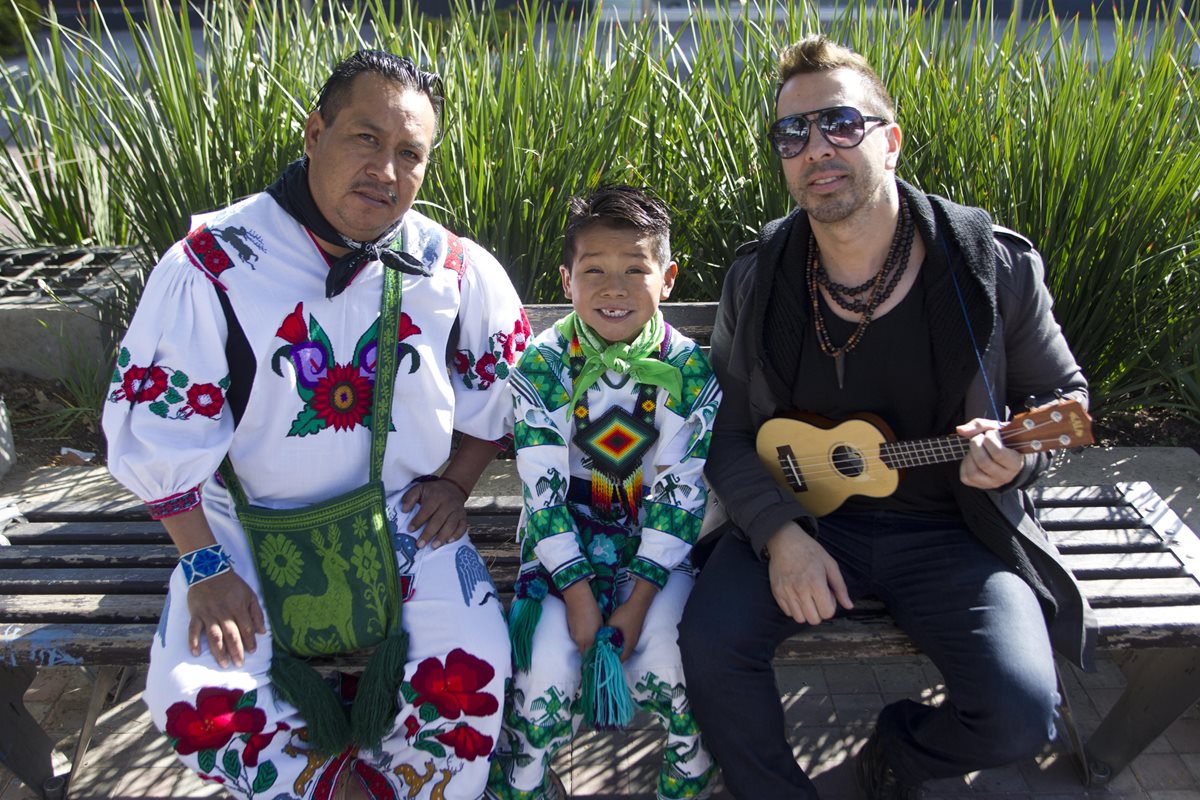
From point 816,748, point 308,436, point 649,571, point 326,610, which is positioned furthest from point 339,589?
point 816,748

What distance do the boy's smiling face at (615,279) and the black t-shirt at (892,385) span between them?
1.34 feet

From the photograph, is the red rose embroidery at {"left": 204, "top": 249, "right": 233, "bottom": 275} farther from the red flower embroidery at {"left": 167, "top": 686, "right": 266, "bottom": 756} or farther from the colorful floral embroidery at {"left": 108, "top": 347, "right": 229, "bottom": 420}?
the red flower embroidery at {"left": 167, "top": 686, "right": 266, "bottom": 756}

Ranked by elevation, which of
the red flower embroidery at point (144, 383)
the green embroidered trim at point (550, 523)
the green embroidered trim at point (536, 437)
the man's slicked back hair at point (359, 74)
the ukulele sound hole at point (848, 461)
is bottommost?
the green embroidered trim at point (550, 523)

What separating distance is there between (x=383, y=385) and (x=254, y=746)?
83cm

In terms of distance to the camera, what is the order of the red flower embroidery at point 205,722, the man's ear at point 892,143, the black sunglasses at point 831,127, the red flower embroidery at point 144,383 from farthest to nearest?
A: the man's ear at point 892,143
the black sunglasses at point 831,127
the red flower embroidery at point 144,383
the red flower embroidery at point 205,722

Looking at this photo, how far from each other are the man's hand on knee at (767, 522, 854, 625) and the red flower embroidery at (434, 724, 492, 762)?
730mm

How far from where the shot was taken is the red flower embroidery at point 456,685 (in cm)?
230

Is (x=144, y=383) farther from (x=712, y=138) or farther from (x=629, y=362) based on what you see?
(x=712, y=138)

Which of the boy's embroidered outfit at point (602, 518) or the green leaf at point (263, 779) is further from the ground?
the boy's embroidered outfit at point (602, 518)

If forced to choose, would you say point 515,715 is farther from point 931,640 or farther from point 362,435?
point 931,640

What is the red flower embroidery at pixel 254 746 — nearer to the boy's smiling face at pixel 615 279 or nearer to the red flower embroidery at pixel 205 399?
the red flower embroidery at pixel 205 399

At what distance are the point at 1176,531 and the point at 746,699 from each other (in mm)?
1319

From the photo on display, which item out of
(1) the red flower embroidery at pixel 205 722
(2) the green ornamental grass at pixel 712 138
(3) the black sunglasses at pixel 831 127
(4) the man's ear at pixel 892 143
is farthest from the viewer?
(2) the green ornamental grass at pixel 712 138

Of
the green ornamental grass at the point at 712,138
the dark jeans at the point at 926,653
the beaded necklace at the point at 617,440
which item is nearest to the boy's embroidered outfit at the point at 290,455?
the beaded necklace at the point at 617,440
